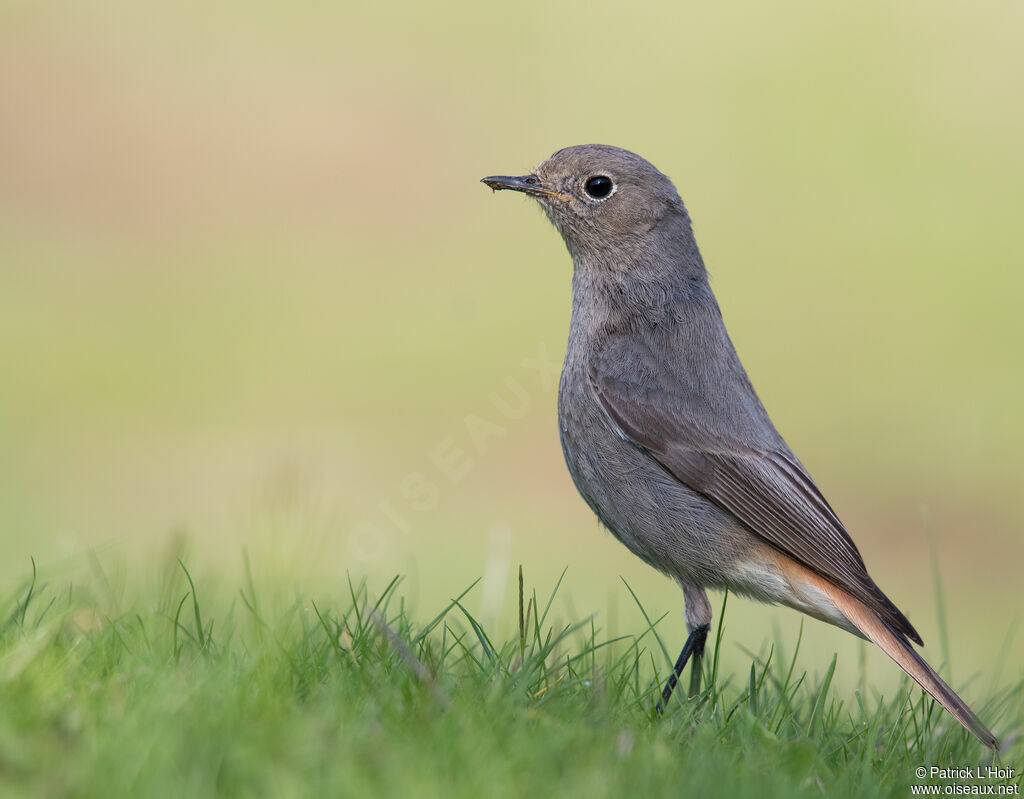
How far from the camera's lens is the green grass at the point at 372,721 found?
3066mm

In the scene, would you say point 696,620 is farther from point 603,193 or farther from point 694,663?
point 603,193

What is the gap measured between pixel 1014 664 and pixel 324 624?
243 inches

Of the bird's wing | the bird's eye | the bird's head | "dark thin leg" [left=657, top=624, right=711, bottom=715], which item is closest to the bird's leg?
"dark thin leg" [left=657, top=624, right=711, bottom=715]

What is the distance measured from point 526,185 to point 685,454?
1.78 m

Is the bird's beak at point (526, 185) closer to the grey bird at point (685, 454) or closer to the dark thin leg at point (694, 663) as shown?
the grey bird at point (685, 454)

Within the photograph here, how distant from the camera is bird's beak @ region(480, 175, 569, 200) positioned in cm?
623

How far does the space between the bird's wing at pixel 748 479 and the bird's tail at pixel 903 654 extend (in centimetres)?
5

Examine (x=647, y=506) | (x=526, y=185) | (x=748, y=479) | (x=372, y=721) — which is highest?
(x=526, y=185)

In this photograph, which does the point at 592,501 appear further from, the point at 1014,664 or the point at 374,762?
the point at 1014,664

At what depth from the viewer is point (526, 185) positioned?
20.6 ft

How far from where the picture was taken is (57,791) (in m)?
2.92

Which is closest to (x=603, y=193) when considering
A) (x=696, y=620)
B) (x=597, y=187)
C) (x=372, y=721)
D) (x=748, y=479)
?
(x=597, y=187)

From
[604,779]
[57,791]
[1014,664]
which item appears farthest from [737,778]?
[1014,664]

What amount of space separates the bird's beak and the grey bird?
0.09ft
